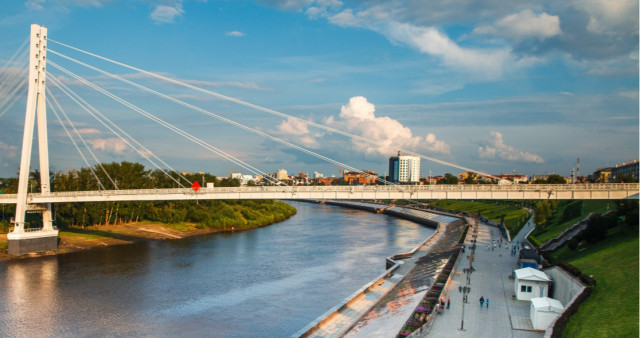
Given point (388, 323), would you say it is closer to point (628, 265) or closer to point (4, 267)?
point (628, 265)

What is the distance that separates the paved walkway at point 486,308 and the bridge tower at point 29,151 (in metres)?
29.7

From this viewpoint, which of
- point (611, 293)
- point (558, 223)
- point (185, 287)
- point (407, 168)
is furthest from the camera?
point (407, 168)

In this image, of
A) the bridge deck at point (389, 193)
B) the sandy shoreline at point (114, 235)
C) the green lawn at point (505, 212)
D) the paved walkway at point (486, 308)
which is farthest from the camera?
the green lawn at point (505, 212)

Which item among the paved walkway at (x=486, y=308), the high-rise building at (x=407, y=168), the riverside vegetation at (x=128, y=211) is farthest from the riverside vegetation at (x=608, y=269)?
the high-rise building at (x=407, y=168)

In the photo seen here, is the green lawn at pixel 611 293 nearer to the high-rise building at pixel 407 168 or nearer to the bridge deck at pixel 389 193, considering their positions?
the bridge deck at pixel 389 193

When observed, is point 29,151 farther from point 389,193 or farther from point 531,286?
point 531,286

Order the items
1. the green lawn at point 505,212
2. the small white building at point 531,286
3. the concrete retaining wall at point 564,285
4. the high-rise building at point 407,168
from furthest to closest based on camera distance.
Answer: the high-rise building at point 407,168 → the green lawn at point 505,212 → the small white building at point 531,286 → the concrete retaining wall at point 564,285

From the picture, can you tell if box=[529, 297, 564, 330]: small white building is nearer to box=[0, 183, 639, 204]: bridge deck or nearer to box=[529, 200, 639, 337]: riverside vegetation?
box=[529, 200, 639, 337]: riverside vegetation

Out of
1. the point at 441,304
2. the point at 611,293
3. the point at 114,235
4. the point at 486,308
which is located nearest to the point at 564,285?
the point at 486,308

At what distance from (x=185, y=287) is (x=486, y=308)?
15.1 m

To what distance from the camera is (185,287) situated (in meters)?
24.9

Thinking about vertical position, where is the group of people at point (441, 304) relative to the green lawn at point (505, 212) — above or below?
below

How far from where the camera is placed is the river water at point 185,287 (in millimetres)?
18953

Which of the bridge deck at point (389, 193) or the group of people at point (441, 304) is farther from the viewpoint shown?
the bridge deck at point (389, 193)
